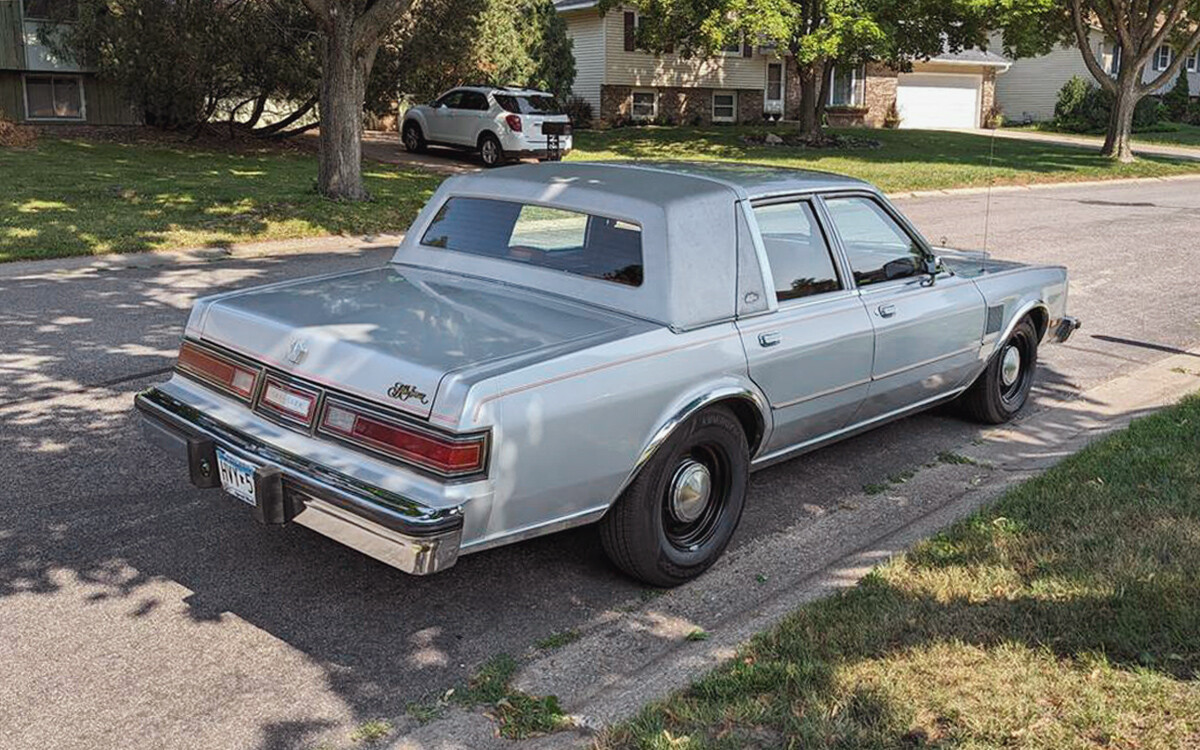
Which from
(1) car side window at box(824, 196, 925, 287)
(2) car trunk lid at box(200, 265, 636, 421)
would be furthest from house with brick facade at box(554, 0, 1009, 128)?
(2) car trunk lid at box(200, 265, 636, 421)

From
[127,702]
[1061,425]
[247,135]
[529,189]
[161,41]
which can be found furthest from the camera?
[247,135]

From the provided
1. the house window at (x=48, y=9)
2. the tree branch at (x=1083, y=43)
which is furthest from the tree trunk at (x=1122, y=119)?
the house window at (x=48, y=9)

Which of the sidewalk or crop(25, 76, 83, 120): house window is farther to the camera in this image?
the sidewalk

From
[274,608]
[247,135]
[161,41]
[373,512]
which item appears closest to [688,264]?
[373,512]

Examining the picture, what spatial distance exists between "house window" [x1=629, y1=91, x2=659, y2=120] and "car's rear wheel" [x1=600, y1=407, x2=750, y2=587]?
1383 inches

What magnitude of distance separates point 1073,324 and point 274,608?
5427 millimetres

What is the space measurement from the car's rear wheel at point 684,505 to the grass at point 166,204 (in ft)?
32.1

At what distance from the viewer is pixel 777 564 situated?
16.1 ft

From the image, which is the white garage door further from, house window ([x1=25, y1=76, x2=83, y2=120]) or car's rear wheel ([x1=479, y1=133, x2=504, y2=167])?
house window ([x1=25, y1=76, x2=83, y2=120])

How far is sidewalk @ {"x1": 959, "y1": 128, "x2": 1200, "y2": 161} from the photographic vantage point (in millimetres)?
36394

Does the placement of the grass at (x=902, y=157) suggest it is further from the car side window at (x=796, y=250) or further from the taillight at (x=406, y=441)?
the taillight at (x=406, y=441)

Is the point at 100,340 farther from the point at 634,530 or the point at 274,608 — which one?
the point at 634,530

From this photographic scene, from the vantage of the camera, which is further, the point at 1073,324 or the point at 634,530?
the point at 1073,324

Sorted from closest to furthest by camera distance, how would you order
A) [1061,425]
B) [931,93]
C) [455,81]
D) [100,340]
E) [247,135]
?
[1061,425] < [100,340] < [247,135] < [455,81] < [931,93]
